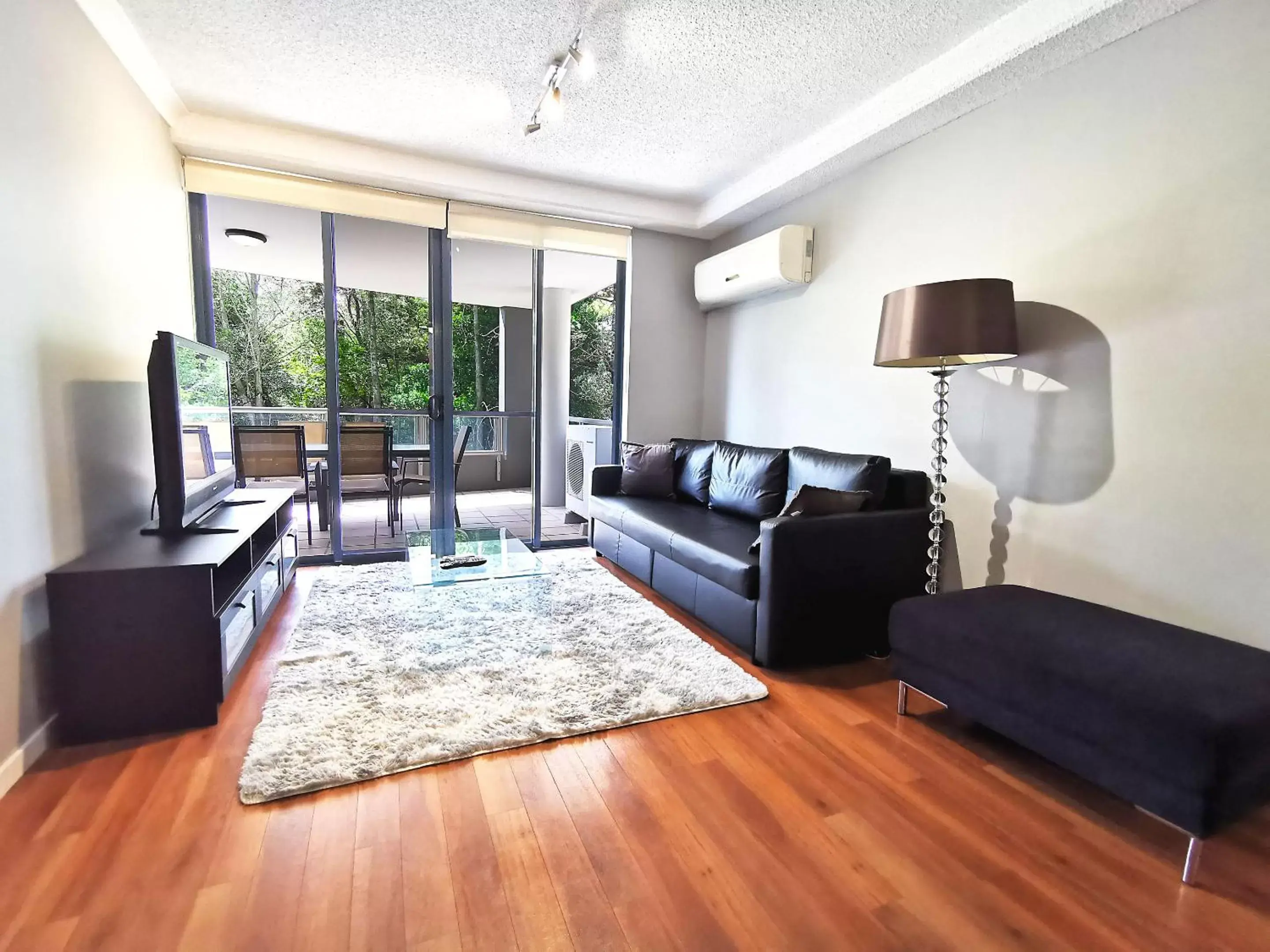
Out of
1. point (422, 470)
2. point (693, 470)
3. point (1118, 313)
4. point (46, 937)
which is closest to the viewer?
point (46, 937)

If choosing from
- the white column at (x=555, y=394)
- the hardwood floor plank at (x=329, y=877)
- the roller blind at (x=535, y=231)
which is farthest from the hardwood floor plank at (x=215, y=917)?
the white column at (x=555, y=394)

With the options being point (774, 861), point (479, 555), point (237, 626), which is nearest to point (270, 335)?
point (479, 555)

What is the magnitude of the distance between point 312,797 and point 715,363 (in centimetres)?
391

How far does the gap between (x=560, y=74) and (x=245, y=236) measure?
8.83 feet

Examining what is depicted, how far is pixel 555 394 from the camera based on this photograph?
18.7ft

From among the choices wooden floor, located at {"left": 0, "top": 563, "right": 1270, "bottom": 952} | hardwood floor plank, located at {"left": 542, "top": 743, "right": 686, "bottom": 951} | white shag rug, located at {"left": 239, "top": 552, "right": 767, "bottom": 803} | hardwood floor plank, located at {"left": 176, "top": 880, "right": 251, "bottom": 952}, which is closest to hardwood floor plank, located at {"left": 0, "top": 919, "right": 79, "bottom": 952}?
wooden floor, located at {"left": 0, "top": 563, "right": 1270, "bottom": 952}

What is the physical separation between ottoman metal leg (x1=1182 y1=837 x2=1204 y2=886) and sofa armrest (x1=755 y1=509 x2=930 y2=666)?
1.24m

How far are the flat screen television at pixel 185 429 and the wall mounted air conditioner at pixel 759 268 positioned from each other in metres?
3.10

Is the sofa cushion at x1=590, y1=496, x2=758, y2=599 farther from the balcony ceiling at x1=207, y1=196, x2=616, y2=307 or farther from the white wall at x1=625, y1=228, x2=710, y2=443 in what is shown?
the balcony ceiling at x1=207, y1=196, x2=616, y2=307

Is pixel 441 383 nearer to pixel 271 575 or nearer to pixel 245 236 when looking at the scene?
pixel 245 236

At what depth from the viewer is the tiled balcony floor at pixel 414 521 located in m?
4.41

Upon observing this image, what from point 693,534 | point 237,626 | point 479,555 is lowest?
point 237,626

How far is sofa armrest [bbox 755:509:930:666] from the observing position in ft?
7.77

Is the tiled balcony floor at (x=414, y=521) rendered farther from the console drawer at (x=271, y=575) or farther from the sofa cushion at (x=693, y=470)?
the sofa cushion at (x=693, y=470)
